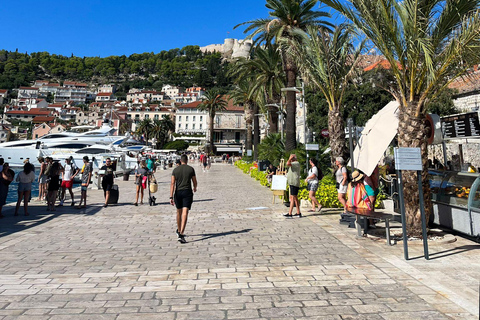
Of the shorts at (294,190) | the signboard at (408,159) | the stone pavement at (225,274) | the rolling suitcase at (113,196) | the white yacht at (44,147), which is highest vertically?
the white yacht at (44,147)

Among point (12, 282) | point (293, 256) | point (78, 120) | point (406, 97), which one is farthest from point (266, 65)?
point (78, 120)

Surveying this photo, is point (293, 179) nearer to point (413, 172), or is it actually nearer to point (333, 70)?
point (413, 172)

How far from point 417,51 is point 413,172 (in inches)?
92.3

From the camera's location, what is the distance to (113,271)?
541 centimetres

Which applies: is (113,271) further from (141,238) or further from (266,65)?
(266,65)

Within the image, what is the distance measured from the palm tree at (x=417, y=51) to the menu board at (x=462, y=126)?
200 cm

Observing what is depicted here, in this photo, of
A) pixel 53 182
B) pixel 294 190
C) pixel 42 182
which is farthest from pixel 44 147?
pixel 294 190

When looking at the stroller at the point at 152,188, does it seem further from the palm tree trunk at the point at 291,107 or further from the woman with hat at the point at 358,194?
the palm tree trunk at the point at 291,107

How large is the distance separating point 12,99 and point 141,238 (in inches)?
7810

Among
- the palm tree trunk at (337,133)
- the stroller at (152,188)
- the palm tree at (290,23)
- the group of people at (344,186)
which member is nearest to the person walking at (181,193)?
the group of people at (344,186)

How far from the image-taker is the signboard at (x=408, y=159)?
19.5ft

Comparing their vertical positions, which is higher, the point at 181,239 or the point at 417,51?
the point at 417,51

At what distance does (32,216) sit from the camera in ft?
34.3

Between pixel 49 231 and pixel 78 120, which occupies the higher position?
pixel 78 120
